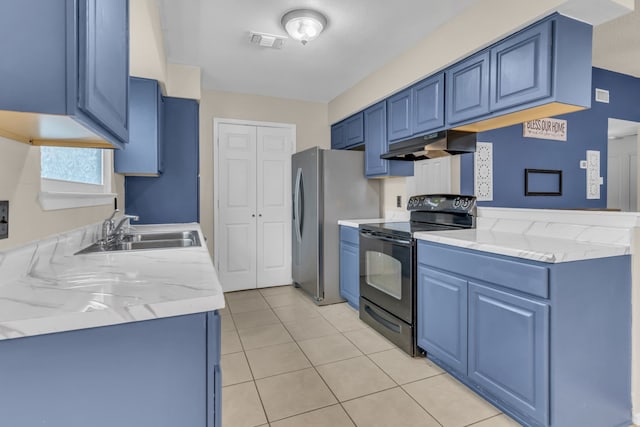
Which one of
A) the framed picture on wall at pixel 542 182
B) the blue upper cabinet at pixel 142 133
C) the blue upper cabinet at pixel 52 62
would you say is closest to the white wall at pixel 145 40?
the blue upper cabinet at pixel 142 133

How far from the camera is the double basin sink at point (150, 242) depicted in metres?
1.96

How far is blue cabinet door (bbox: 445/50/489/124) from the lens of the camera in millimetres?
2137

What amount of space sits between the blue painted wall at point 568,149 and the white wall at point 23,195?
3.05 m

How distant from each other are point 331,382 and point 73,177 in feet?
6.49

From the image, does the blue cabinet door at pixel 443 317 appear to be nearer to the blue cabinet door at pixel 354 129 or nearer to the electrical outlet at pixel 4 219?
the blue cabinet door at pixel 354 129

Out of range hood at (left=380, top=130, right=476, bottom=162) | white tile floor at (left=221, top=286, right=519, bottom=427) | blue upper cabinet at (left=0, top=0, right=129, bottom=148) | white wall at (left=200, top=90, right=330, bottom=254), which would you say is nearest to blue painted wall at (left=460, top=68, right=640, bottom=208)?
range hood at (left=380, top=130, right=476, bottom=162)

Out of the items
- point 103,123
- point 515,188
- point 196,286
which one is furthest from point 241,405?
point 515,188

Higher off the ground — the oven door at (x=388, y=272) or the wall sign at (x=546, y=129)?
the wall sign at (x=546, y=129)

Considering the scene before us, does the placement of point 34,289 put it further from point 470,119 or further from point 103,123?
point 470,119

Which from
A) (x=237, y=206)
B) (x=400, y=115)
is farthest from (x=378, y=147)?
(x=237, y=206)

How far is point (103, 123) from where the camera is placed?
980 mm

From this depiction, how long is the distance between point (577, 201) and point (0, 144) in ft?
15.0

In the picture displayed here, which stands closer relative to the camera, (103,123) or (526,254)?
(103,123)

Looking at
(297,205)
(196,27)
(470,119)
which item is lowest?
(297,205)
